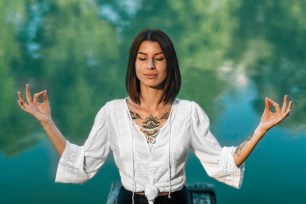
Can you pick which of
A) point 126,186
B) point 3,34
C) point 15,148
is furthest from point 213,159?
point 3,34

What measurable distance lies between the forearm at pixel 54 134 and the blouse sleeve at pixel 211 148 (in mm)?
495

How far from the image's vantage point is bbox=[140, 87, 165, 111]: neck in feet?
6.54

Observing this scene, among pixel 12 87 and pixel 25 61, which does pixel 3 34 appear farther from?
pixel 12 87

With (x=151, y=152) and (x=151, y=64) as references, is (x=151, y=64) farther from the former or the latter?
(x=151, y=152)

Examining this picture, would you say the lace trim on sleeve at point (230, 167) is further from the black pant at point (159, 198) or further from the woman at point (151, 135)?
the black pant at point (159, 198)

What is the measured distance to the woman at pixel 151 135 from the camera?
192cm

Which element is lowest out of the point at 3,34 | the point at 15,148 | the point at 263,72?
the point at 15,148

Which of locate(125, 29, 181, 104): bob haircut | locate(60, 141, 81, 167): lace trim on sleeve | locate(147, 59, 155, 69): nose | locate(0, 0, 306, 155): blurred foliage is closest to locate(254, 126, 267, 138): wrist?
locate(125, 29, 181, 104): bob haircut

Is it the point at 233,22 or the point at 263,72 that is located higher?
the point at 233,22

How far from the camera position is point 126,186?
2.02 meters

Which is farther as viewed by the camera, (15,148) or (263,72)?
(263,72)

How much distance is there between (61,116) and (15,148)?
1035mm

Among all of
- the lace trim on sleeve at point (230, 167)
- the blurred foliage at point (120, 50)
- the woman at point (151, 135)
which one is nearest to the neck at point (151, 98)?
the woman at point (151, 135)

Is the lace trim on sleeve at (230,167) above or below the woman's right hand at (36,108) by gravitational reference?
below
